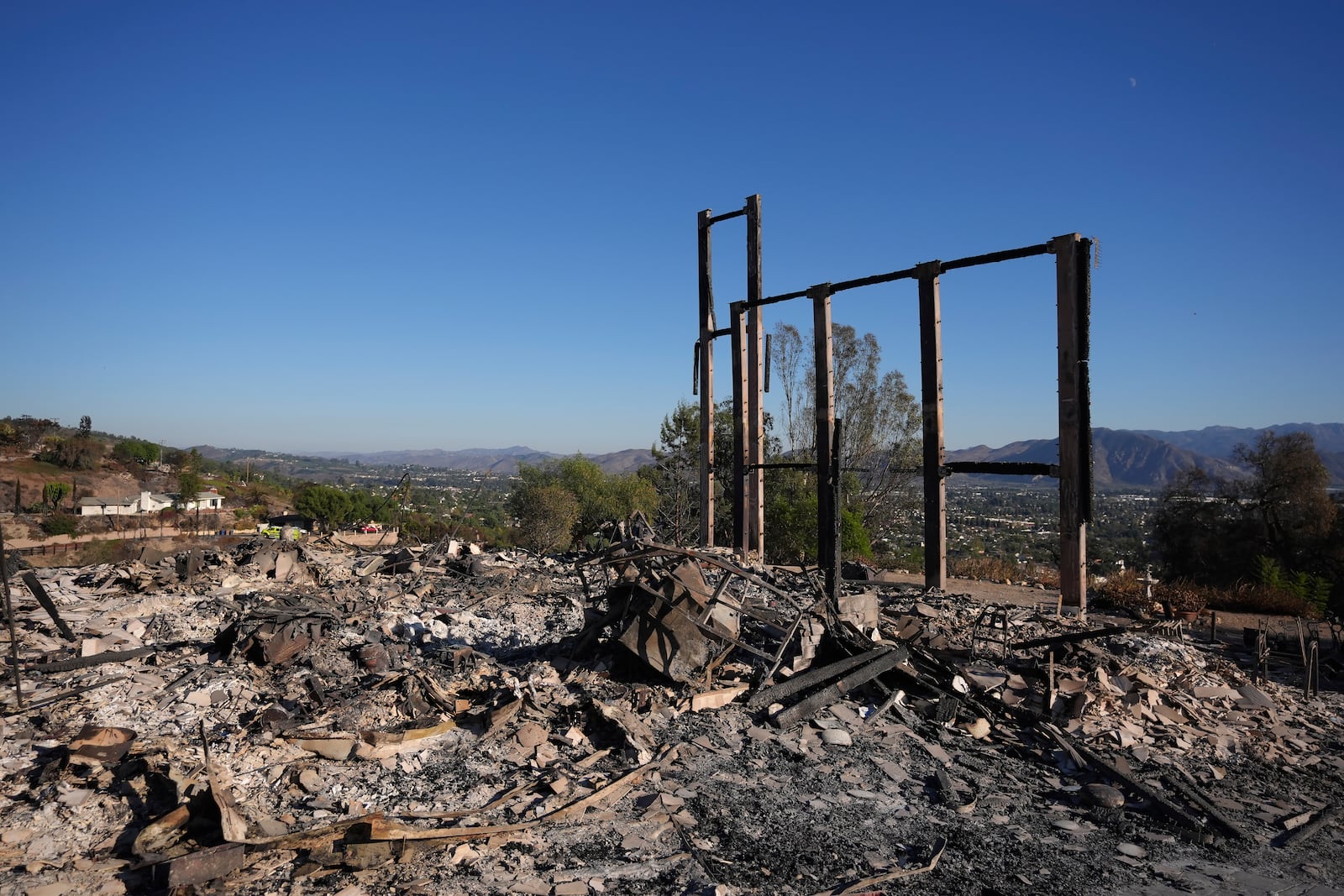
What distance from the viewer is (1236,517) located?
80.3 ft

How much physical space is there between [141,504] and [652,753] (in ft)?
135

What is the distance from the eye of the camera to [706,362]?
13648 millimetres

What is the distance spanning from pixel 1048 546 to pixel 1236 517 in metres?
8.83

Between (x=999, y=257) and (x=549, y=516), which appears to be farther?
(x=549, y=516)

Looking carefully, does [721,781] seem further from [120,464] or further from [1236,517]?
[120,464]

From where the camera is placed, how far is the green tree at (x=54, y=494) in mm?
35281

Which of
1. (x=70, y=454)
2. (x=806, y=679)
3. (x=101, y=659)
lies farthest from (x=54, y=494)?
(x=806, y=679)

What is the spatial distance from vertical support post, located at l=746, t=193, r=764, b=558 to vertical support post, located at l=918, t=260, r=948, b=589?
3452 mm

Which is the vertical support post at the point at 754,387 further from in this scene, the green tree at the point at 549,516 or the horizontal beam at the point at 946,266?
the green tree at the point at 549,516

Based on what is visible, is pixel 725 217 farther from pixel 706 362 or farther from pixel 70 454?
pixel 70 454

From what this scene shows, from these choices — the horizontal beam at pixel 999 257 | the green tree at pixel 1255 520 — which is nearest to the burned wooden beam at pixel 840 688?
the horizontal beam at pixel 999 257

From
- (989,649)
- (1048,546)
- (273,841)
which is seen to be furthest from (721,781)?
(1048,546)

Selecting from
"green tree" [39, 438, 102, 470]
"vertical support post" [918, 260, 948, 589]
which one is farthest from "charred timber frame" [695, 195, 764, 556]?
"green tree" [39, 438, 102, 470]

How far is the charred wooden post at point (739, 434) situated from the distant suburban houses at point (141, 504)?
3163cm
